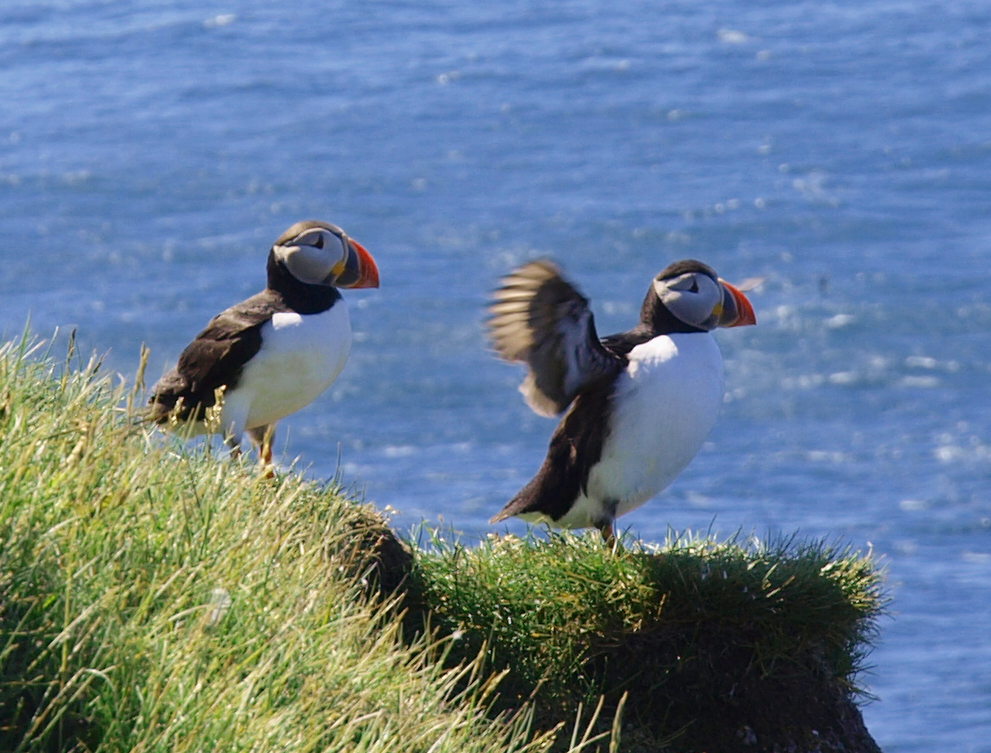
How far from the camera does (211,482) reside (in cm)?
484

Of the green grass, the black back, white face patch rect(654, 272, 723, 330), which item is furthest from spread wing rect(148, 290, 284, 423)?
white face patch rect(654, 272, 723, 330)

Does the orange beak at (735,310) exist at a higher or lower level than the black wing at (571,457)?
higher

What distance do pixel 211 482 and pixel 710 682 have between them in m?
2.46

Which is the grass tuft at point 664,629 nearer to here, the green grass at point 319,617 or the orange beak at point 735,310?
the green grass at point 319,617

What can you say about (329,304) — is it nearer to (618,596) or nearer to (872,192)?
(618,596)

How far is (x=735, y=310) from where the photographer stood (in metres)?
6.82

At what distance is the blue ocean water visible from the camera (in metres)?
33.4

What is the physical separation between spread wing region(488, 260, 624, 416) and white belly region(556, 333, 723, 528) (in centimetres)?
18

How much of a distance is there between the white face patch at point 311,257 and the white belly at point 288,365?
0.18m

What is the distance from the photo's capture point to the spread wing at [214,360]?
22.4ft

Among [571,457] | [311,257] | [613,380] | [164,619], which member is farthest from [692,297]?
[164,619]

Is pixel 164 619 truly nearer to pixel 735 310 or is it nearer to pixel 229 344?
pixel 229 344

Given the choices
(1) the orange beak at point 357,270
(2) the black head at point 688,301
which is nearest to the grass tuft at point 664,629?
(2) the black head at point 688,301

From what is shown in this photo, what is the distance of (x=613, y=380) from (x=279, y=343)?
1.58 metres
